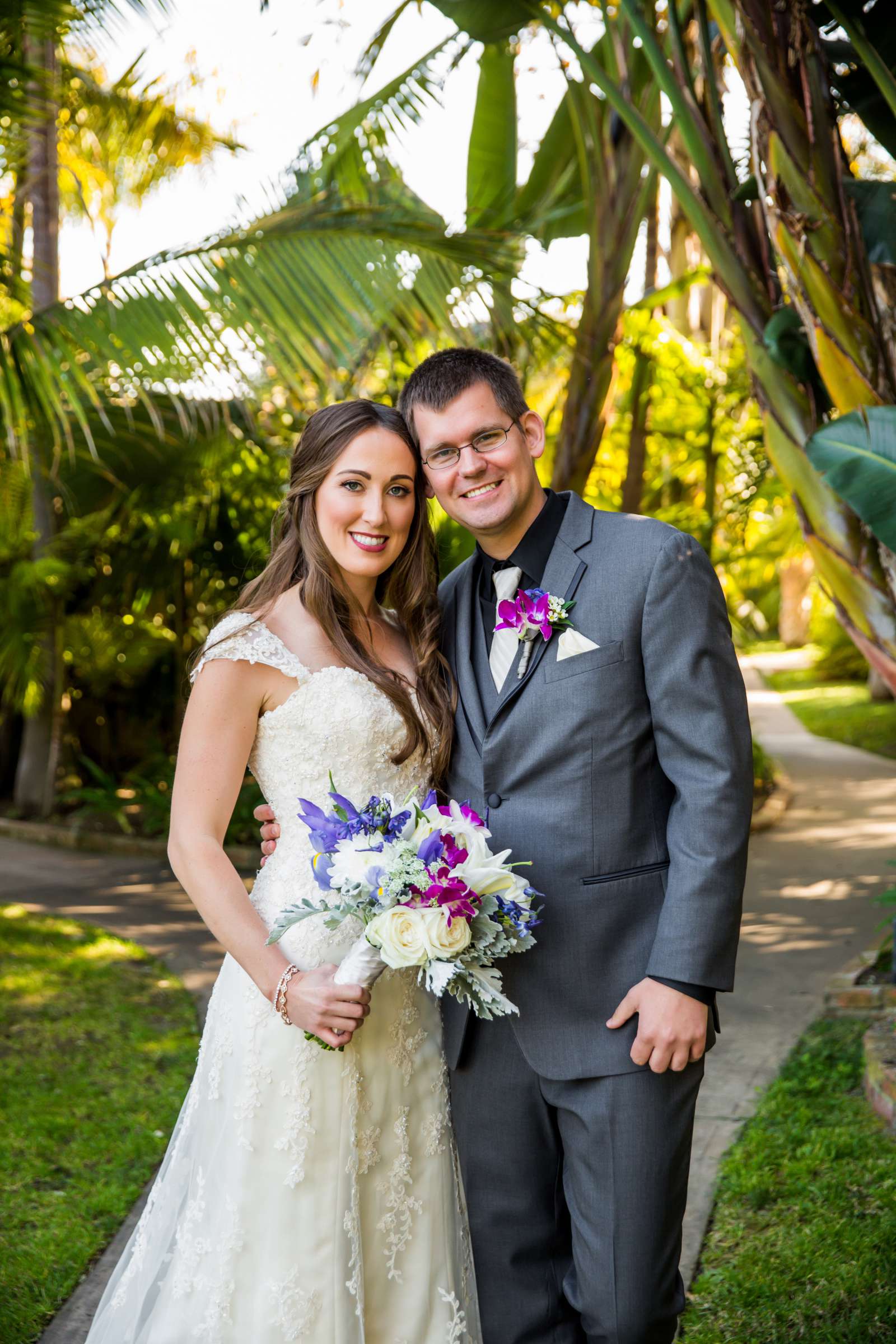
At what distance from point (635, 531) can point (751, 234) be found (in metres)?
2.20

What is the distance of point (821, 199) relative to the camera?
369cm

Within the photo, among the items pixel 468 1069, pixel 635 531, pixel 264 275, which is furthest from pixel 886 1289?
pixel 264 275

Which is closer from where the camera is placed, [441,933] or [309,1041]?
[441,933]

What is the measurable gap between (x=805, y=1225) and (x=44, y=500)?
25.1 feet

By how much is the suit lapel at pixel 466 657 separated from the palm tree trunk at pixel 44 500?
19.6ft

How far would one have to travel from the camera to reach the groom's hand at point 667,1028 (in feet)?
7.45

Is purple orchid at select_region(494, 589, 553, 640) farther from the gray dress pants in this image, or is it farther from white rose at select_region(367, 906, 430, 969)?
the gray dress pants

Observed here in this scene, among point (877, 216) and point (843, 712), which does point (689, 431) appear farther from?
point (877, 216)

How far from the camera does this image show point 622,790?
2.36m

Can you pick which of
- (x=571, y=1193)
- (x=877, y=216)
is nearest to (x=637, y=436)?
(x=877, y=216)

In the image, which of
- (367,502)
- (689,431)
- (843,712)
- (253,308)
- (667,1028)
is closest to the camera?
(667,1028)

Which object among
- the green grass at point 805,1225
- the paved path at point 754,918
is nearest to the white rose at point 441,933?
the green grass at point 805,1225

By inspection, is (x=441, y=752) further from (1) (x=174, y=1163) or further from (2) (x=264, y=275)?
(2) (x=264, y=275)

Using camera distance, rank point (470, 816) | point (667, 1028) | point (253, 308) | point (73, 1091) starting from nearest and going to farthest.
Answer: point (470, 816), point (667, 1028), point (73, 1091), point (253, 308)
